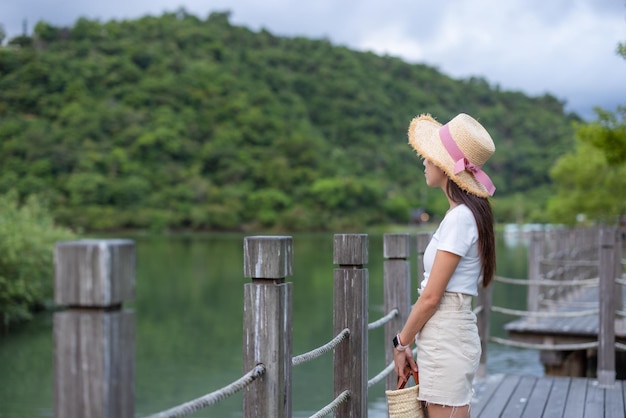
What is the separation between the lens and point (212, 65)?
8850cm

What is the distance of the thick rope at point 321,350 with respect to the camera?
2.35 meters

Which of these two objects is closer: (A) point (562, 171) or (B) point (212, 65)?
(A) point (562, 171)

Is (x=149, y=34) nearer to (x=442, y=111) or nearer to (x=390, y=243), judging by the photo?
(x=442, y=111)

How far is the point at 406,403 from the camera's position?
238 cm

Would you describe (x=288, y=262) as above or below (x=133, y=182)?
below

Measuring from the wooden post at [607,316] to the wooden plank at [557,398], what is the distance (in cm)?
24

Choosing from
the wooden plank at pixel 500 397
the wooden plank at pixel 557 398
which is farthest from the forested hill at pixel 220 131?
the wooden plank at pixel 557 398

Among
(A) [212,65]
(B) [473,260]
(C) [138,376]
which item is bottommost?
(C) [138,376]

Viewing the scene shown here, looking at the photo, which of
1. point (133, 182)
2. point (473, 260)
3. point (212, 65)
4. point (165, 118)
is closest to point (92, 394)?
point (473, 260)

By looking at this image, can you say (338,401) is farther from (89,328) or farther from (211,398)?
(89,328)

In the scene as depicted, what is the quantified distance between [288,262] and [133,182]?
62680mm

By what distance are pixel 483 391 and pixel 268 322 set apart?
3045 mm

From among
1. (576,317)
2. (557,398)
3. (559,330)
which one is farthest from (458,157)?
(576,317)

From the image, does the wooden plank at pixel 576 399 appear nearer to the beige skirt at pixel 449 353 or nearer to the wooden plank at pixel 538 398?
the wooden plank at pixel 538 398
